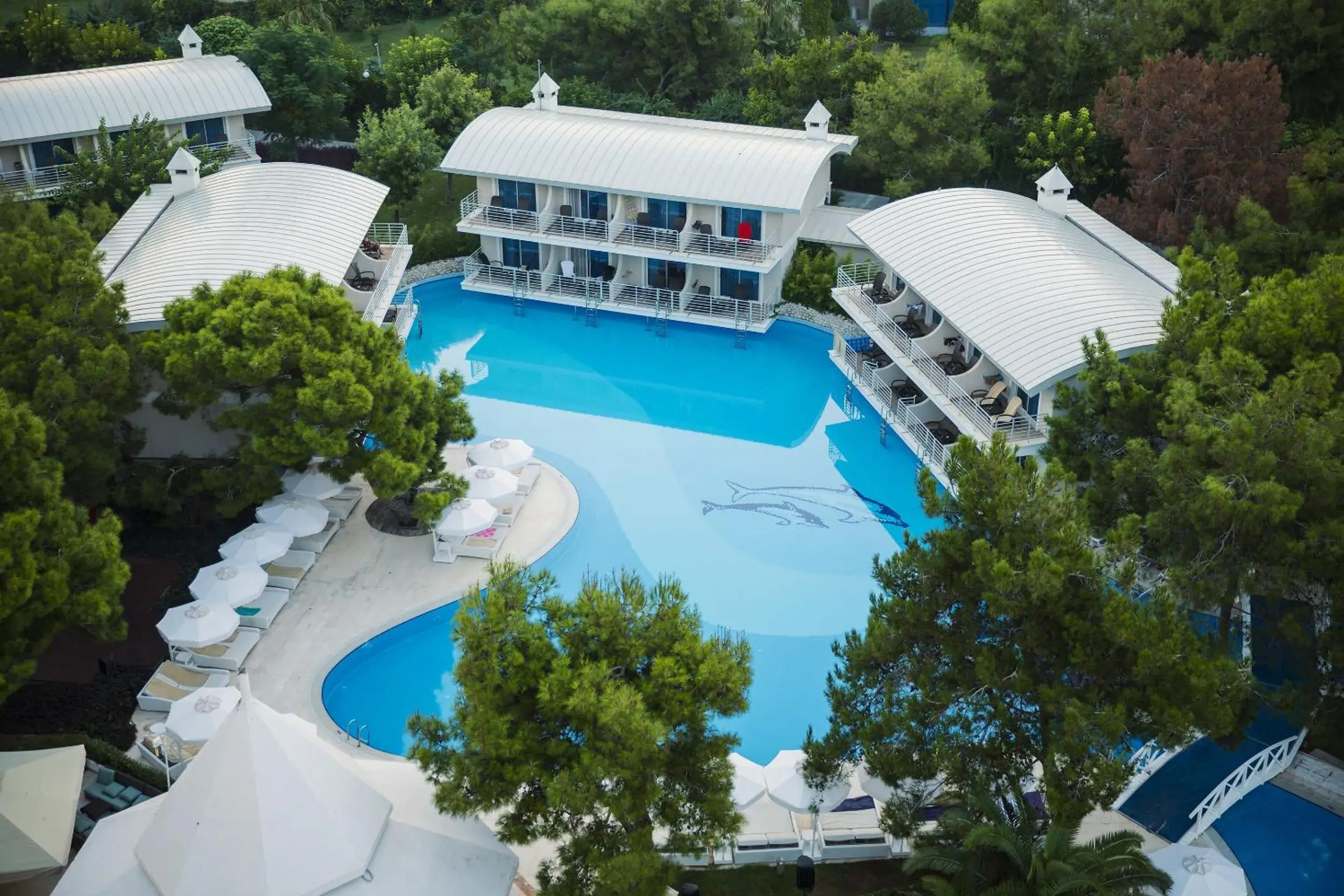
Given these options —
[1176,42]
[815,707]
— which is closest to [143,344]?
[815,707]

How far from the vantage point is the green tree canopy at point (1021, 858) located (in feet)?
65.4

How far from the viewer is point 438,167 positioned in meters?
47.5

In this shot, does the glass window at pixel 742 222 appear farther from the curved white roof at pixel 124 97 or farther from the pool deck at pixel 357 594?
the curved white roof at pixel 124 97

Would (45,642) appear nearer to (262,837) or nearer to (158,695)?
(158,695)

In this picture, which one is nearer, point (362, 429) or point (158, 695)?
point (158, 695)

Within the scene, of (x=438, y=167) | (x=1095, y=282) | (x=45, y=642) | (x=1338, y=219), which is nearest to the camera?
(x=45, y=642)

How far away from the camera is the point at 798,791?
24219 millimetres

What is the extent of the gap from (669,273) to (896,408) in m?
11.0

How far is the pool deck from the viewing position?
28.7 m

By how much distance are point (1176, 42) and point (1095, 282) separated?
1762 cm

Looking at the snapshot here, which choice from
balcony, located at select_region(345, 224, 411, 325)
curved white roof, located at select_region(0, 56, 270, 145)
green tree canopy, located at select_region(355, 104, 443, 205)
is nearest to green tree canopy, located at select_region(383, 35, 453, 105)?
curved white roof, located at select_region(0, 56, 270, 145)

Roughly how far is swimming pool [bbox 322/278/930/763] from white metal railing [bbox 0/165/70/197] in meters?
12.9

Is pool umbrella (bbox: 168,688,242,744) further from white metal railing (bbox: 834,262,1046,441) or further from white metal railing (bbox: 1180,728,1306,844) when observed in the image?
white metal railing (bbox: 1180,728,1306,844)

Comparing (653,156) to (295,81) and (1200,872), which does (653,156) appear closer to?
(295,81)
